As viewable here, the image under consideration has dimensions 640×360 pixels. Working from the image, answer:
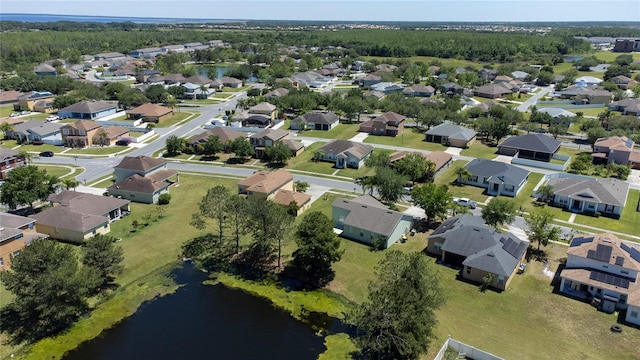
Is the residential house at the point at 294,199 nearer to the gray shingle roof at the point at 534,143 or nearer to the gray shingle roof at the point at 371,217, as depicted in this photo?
the gray shingle roof at the point at 371,217

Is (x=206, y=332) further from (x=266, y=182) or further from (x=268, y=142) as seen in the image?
(x=268, y=142)

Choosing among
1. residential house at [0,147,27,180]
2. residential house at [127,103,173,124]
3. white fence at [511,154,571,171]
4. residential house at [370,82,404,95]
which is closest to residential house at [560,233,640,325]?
white fence at [511,154,571,171]

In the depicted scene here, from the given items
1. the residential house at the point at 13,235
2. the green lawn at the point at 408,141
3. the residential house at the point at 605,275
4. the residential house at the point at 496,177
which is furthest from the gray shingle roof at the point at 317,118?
the residential house at the point at 605,275

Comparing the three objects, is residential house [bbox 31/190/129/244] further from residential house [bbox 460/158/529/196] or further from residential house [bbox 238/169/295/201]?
residential house [bbox 460/158/529/196]

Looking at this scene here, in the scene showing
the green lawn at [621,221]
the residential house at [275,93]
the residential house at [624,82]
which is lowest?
the green lawn at [621,221]

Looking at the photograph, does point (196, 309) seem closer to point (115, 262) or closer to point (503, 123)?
point (115, 262)

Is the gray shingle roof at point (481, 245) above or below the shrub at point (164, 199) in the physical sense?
above

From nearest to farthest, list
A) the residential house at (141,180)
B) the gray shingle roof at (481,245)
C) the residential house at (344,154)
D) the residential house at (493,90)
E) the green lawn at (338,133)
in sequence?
the gray shingle roof at (481,245), the residential house at (141,180), the residential house at (344,154), the green lawn at (338,133), the residential house at (493,90)

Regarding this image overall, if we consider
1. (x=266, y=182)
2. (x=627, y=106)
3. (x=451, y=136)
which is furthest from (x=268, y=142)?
(x=627, y=106)
